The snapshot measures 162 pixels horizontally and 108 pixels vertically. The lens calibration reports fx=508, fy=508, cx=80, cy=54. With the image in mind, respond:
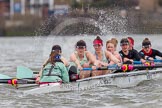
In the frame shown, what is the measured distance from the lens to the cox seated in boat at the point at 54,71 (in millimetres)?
15359

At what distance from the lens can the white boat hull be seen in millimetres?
14982

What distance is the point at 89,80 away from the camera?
Result: 1608 centimetres

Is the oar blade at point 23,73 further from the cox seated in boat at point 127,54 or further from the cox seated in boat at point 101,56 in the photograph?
the cox seated in boat at point 127,54

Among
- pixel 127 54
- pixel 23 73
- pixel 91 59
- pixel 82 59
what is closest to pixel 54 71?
pixel 23 73

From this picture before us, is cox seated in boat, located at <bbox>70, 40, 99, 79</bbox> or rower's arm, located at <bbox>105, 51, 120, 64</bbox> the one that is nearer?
cox seated in boat, located at <bbox>70, 40, 99, 79</bbox>

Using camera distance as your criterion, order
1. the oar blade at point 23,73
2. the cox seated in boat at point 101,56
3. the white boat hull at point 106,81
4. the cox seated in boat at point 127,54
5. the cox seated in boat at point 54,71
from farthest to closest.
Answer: the cox seated in boat at point 127,54, the cox seated in boat at point 101,56, the oar blade at point 23,73, the cox seated in boat at point 54,71, the white boat hull at point 106,81

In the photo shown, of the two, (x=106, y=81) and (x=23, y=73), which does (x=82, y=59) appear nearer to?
(x=106, y=81)

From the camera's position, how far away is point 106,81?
1661cm

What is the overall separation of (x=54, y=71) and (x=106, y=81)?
2.04 m

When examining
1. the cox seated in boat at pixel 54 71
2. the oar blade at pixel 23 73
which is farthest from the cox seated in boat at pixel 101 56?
the oar blade at pixel 23 73

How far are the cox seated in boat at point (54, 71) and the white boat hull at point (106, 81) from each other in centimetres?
30

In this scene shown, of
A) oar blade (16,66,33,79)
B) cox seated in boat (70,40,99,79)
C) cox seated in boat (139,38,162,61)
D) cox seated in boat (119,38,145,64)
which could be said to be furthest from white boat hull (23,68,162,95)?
cox seated in boat (139,38,162,61)

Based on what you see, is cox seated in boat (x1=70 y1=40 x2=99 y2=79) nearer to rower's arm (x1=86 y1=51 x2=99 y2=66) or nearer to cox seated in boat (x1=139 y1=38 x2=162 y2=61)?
rower's arm (x1=86 y1=51 x2=99 y2=66)

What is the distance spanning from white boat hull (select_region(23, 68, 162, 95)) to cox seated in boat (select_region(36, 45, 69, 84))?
0.30m
